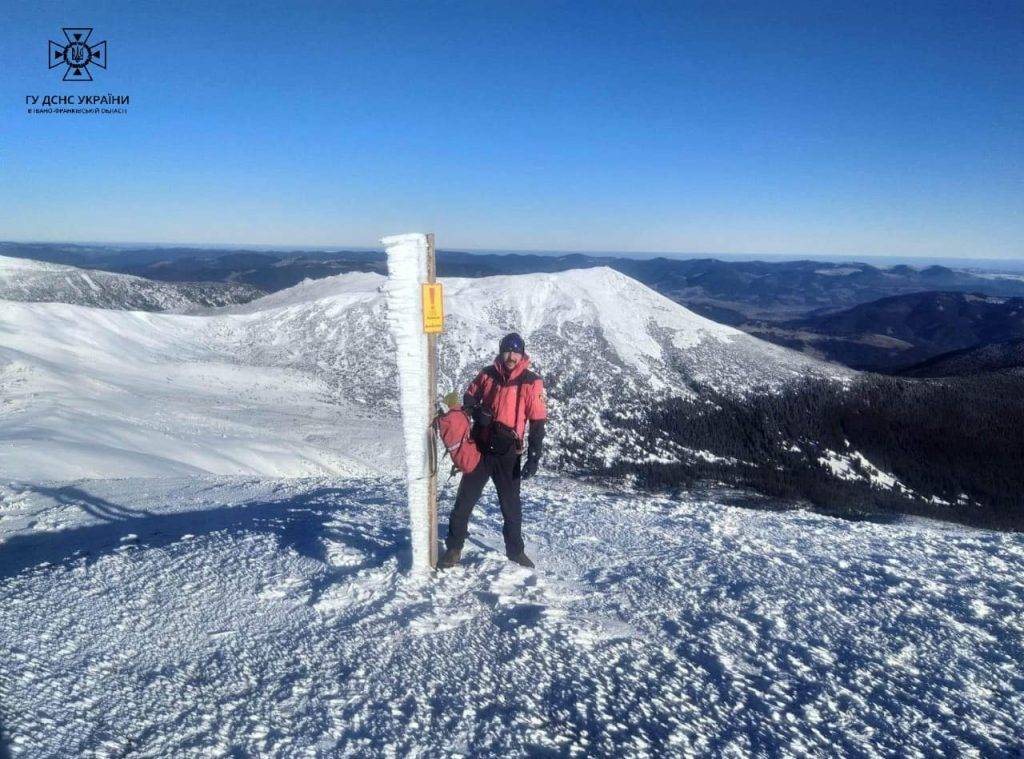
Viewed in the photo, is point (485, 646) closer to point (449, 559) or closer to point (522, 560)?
point (449, 559)

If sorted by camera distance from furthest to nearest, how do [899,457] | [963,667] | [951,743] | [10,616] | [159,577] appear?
[899,457] < [159,577] < [963,667] < [10,616] < [951,743]

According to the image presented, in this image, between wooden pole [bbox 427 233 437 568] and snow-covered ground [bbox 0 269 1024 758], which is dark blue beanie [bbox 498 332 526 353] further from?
snow-covered ground [bbox 0 269 1024 758]

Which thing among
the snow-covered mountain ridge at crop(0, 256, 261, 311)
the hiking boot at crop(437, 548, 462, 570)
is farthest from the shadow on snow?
the snow-covered mountain ridge at crop(0, 256, 261, 311)

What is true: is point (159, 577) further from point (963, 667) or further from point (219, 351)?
point (219, 351)

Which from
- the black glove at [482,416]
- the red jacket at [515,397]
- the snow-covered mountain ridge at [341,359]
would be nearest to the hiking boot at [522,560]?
the red jacket at [515,397]

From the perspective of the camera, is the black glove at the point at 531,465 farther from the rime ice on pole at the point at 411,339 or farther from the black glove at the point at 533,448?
the rime ice on pole at the point at 411,339

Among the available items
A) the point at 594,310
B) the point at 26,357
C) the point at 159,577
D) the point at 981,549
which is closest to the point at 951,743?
the point at 981,549
